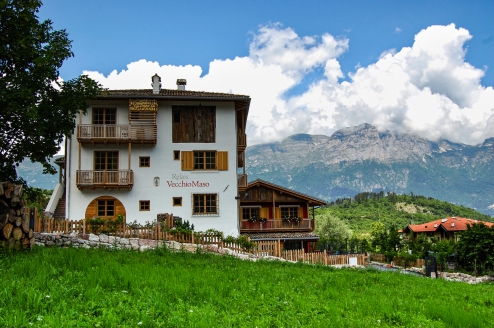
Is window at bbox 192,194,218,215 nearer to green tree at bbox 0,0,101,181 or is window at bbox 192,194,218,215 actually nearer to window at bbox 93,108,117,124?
window at bbox 93,108,117,124

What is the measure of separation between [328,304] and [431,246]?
37.2 metres

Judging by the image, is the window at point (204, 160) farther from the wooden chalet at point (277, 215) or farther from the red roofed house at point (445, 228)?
the red roofed house at point (445, 228)

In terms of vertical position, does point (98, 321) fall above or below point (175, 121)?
below

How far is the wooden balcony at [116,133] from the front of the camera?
26.7 metres

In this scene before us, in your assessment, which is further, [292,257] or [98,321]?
[292,257]

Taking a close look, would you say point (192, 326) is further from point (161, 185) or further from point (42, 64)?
point (161, 185)

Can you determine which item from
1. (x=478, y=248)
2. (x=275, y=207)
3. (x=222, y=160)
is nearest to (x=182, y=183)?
(x=222, y=160)

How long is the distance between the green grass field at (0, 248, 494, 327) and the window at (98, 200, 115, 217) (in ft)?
50.1

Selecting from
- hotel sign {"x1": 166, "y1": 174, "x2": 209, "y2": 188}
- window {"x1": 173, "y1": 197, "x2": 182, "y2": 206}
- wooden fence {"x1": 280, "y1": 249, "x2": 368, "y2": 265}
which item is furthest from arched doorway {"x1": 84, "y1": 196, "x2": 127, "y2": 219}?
wooden fence {"x1": 280, "y1": 249, "x2": 368, "y2": 265}

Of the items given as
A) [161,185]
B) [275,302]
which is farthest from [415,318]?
[161,185]

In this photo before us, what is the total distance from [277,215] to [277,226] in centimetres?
207

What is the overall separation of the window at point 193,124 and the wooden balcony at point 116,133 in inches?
67.3

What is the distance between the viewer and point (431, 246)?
4162 cm

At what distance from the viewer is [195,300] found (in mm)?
8109
